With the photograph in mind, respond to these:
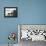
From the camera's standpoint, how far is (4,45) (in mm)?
4367

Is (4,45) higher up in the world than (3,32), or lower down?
lower down

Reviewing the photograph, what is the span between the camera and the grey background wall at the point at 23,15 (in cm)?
464

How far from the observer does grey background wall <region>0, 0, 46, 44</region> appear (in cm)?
464

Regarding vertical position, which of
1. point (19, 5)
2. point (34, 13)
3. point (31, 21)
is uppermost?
point (19, 5)

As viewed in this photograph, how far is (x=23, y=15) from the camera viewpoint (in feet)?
15.3

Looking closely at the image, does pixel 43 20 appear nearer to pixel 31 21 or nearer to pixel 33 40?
pixel 31 21

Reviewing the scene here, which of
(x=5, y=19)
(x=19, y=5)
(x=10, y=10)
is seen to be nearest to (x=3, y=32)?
(x=5, y=19)

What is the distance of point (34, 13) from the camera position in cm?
468

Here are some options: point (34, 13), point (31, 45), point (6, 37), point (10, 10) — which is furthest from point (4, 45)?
point (34, 13)

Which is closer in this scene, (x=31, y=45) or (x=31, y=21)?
(x=31, y=45)

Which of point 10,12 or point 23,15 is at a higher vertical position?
point 10,12

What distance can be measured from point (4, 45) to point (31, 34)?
3.18 feet

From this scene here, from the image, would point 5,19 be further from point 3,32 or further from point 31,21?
point 31,21

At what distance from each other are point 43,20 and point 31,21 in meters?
0.43
